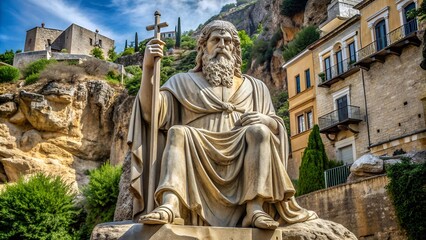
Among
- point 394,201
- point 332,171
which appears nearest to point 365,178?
point 394,201

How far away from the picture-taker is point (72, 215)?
82.5ft

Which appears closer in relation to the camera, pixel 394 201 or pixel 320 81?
pixel 394 201

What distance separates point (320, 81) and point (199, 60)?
26219mm

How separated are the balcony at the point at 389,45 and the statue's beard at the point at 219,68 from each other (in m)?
20.8

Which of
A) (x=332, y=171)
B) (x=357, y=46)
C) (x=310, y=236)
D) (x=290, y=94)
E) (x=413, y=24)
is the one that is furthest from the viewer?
(x=290, y=94)

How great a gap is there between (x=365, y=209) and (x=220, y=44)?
13.8 metres

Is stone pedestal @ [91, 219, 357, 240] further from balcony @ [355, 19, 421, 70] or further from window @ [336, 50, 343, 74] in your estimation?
window @ [336, 50, 343, 74]

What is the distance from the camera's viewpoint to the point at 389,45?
25.2 meters

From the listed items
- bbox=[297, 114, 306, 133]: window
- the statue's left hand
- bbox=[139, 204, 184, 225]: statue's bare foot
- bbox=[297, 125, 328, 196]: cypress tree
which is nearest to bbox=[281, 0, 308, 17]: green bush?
bbox=[297, 114, 306, 133]: window

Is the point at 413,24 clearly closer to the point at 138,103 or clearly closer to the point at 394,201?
the point at 394,201

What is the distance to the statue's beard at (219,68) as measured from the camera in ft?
19.1

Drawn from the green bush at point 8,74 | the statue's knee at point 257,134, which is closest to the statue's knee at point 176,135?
Answer: the statue's knee at point 257,134

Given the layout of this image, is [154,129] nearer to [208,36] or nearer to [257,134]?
[257,134]

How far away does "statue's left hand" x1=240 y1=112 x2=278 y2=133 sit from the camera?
17.5 ft
